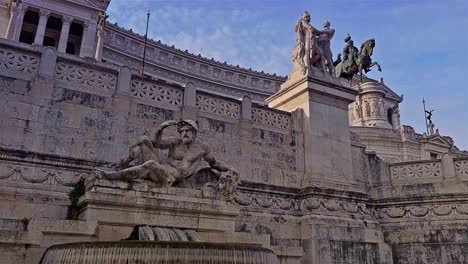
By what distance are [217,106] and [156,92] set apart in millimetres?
2033

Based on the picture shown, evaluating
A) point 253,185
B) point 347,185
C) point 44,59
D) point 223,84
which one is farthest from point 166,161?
point 223,84

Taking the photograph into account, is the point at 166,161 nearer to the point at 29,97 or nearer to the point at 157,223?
the point at 157,223

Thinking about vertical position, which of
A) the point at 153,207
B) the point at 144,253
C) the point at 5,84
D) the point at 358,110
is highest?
the point at 358,110

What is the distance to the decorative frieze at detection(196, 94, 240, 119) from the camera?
507 inches

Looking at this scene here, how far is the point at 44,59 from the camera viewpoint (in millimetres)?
10781

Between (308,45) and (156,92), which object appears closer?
(156,92)

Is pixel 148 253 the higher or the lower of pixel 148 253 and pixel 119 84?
the lower

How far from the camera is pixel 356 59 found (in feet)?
153

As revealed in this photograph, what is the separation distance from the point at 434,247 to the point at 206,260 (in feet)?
33.6

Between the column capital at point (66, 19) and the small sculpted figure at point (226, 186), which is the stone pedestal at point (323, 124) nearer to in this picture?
the small sculpted figure at point (226, 186)

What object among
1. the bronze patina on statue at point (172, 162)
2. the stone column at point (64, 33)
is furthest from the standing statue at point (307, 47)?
the stone column at point (64, 33)

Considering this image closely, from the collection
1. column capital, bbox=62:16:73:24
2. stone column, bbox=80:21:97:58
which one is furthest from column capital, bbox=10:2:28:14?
stone column, bbox=80:21:97:58

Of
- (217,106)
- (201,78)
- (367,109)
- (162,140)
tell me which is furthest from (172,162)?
(201,78)

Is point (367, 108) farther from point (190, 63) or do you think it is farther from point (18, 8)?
point (18, 8)
